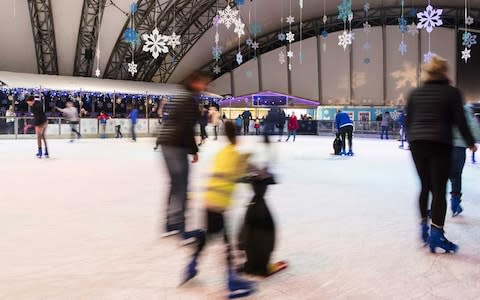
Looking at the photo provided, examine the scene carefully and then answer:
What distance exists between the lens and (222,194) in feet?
7.58

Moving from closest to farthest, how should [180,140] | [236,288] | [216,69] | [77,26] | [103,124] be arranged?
[236,288] → [180,140] → [103,124] → [77,26] → [216,69]

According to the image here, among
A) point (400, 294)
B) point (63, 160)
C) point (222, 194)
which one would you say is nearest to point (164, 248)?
point (222, 194)

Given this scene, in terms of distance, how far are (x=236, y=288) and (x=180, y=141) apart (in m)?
1.26

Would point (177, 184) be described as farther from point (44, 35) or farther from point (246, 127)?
point (246, 127)

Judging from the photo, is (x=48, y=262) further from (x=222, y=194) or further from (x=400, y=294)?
(x=400, y=294)

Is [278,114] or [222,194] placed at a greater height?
[278,114]

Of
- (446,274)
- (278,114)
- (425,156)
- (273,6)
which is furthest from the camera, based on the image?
(273,6)

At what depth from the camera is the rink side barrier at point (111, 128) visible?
1627 centimetres

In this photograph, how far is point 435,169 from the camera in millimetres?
2842

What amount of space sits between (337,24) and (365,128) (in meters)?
9.02

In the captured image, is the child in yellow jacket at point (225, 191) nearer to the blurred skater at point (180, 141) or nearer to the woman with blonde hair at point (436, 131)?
the blurred skater at point (180, 141)

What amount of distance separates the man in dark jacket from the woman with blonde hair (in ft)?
4.94

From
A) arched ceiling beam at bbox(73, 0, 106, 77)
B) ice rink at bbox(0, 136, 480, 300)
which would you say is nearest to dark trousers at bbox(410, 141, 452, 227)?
ice rink at bbox(0, 136, 480, 300)

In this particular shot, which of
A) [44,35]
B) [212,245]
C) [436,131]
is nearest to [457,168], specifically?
[436,131]
